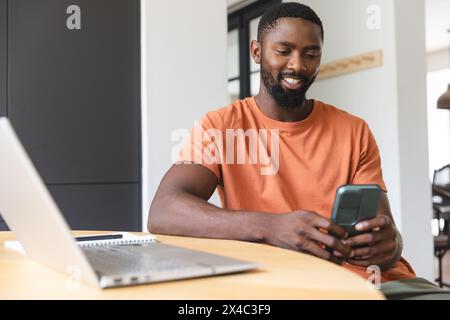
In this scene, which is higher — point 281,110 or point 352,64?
point 352,64

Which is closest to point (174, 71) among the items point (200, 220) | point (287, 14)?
point (287, 14)

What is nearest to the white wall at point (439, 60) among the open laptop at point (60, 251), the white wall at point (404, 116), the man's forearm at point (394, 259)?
the white wall at point (404, 116)

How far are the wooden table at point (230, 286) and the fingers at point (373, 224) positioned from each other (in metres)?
0.21

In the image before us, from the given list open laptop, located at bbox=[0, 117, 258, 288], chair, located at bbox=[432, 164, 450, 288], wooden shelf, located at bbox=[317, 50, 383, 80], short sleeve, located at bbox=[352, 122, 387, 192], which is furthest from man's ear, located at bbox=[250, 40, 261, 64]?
chair, located at bbox=[432, 164, 450, 288]

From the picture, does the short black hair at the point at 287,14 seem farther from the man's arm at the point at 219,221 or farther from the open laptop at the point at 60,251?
the open laptop at the point at 60,251

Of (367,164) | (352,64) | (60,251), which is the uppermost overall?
(352,64)

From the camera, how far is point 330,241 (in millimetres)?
902

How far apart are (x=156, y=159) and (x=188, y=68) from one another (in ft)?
1.80

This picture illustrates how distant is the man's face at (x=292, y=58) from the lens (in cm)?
152

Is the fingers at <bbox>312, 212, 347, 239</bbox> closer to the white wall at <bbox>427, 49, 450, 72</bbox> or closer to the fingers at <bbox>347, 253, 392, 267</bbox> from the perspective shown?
the fingers at <bbox>347, 253, 392, 267</bbox>

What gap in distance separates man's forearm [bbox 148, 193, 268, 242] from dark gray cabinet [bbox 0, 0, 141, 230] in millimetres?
1582

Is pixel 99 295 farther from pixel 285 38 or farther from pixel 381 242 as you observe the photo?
pixel 285 38

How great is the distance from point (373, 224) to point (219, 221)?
32 cm

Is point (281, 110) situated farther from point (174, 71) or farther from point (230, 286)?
point (174, 71)
